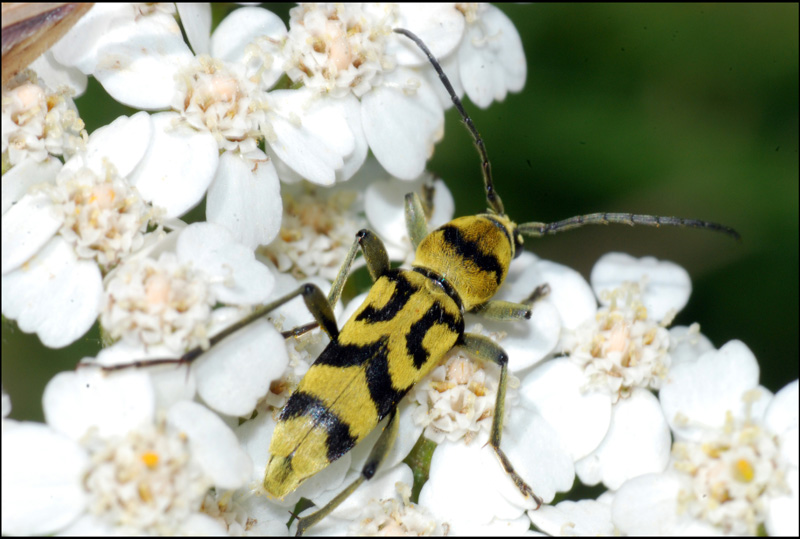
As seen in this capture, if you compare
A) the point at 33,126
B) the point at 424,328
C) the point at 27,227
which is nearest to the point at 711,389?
the point at 424,328

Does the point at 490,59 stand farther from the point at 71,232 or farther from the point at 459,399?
the point at 71,232

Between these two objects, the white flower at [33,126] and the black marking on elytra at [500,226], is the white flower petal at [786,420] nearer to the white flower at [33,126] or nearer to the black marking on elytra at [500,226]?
the black marking on elytra at [500,226]

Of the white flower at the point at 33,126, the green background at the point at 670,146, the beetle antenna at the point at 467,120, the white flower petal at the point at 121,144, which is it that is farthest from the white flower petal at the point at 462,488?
the green background at the point at 670,146

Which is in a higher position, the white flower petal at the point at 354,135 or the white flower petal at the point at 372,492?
the white flower petal at the point at 354,135

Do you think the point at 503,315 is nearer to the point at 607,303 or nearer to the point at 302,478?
the point at 607,303

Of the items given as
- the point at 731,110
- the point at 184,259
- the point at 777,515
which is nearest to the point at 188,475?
the point at 184,259

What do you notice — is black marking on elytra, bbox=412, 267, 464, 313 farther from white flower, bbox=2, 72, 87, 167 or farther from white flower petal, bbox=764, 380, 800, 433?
white flower, bbox=2, 72, 87, 167
